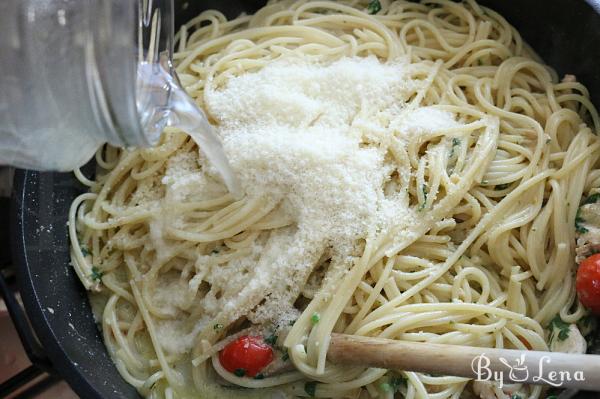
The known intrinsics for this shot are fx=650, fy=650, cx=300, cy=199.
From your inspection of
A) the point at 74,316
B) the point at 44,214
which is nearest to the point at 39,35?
the point at 44,214

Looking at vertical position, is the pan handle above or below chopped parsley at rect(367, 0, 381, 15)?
below

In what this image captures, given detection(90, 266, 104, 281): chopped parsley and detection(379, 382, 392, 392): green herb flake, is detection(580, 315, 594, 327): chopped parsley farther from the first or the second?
detection(90, 266, 104, 281): chopped parsley

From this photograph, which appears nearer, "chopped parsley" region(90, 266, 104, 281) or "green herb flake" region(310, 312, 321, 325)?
"green herb flake" region(310, 312, 321, 325)

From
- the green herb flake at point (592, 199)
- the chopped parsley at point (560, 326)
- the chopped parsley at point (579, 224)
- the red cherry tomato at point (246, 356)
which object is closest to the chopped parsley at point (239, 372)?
the red cherry tomato at point (246, 356)

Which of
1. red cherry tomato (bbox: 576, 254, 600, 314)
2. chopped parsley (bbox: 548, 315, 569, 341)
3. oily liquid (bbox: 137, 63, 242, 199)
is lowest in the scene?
chopped parsley (bbox: 548, 315, 569, 341)

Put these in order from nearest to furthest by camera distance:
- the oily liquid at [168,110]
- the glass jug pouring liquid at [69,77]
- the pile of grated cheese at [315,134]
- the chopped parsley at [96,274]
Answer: the glass jug pouring liquid at [69,77] < the oily liquid at [168,110] < the pile of grated cheese at [315,134] < the chopped parsley at [96,274]

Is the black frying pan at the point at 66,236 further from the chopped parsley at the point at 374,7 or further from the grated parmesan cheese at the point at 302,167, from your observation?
the chopped parsley at the point at 374,7

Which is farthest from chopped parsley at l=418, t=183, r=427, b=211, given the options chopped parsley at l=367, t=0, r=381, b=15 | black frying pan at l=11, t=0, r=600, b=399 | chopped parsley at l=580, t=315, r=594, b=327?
chopped parsley at l=367, t=0, r=381, b=15

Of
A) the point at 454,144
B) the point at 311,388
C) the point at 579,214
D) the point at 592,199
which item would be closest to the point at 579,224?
the point at 579,214
